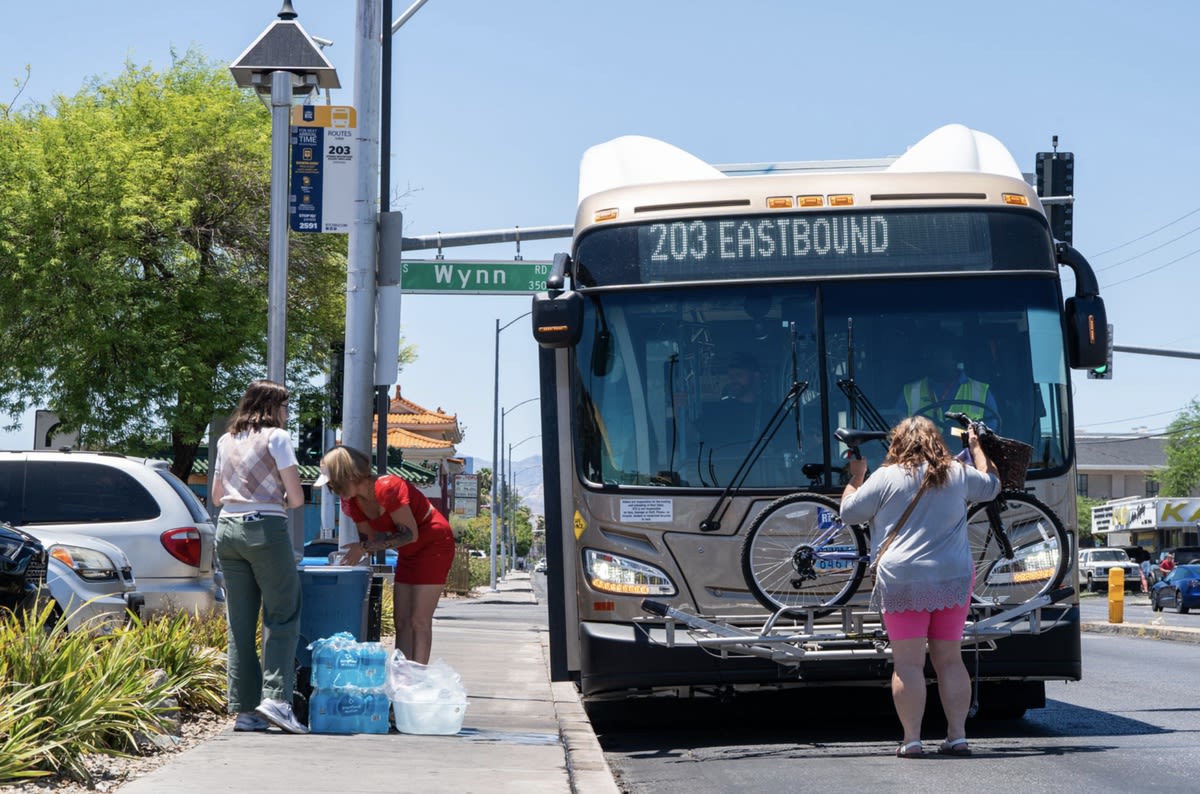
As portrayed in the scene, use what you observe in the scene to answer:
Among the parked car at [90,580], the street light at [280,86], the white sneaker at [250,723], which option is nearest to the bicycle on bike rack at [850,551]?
the white sneaker at [250,723]

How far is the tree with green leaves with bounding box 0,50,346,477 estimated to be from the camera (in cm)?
2708

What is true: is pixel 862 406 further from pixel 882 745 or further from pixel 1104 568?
pixel 1104 568

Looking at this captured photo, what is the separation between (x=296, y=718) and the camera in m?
8.87

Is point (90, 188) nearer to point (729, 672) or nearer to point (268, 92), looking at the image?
point (268, 92)

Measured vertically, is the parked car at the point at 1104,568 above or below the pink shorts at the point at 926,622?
above

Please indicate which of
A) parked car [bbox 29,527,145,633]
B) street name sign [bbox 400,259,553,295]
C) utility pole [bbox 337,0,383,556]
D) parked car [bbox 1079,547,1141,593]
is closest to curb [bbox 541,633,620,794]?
utility pole [bbox 337,0,383,556]

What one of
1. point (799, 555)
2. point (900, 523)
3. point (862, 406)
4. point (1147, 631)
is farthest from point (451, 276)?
point (1147, 631)

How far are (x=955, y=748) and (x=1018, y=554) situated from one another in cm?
140

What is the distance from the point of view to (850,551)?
360 inches

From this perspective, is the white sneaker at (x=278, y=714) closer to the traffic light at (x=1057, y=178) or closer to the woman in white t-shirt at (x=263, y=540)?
the woman in white t-shirt at (x=263, y=540)

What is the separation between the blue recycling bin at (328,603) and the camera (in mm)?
9297

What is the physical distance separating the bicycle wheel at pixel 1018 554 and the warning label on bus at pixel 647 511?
1769 millimetres

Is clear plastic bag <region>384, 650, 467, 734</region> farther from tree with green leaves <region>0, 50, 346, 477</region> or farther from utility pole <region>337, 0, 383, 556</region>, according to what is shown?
tree with green leaves <region>0, 50, 346, 477</region>

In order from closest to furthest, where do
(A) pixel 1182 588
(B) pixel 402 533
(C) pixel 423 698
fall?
(C) pixel 423 698, (B) pixel 402 533, (A) pixel 1182 588
